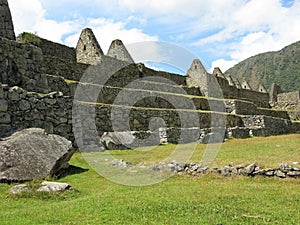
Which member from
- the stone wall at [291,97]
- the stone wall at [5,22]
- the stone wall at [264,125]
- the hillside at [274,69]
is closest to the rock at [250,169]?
the stone wall at [5,22]

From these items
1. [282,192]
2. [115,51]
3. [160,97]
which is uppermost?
[115,51]

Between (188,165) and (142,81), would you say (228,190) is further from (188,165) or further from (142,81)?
(142,81)

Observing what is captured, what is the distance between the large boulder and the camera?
6766 millimetres

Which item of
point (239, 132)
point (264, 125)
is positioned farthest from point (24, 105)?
point (264, 125)

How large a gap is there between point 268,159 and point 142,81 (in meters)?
15.4

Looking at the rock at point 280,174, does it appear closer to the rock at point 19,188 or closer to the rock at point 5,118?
the rock at point 19,188

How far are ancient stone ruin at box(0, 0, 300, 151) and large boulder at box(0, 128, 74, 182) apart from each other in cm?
106

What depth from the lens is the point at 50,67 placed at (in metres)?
17.5

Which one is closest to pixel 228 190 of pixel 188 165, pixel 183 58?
pixel 188 165

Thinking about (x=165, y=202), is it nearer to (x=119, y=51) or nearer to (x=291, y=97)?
A: (x=119, y=51)

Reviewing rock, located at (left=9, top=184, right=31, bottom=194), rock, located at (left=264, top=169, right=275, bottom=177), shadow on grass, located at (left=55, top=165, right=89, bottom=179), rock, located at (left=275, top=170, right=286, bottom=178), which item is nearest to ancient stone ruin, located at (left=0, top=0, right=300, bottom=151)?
shadow on grass, located at (left=55, top=165, right=89, bottom=179)

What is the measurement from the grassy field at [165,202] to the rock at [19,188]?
12 centimetres

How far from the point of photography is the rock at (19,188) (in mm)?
5977

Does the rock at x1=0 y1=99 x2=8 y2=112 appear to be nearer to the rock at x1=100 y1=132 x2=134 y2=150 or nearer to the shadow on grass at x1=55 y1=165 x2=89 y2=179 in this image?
the shadow on grass at x1=55 y1=165 x2=89 y2=179
